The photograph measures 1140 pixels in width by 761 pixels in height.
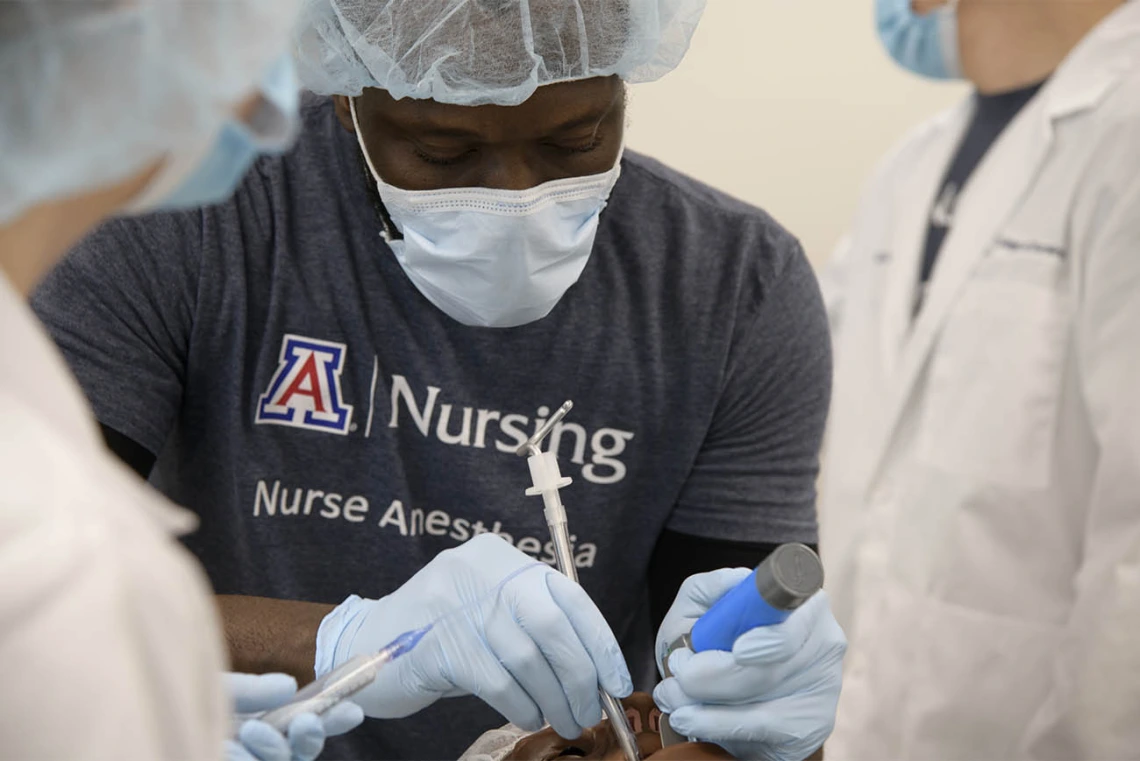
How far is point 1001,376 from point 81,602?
172 centimetres

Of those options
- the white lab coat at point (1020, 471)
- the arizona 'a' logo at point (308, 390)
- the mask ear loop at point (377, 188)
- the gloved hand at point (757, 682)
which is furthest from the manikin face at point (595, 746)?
the white lab coat at point (1020, 471)

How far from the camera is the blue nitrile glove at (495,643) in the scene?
3.03 feet

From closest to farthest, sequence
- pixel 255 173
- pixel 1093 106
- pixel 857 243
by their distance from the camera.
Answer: pixel 255 173 → pixel 1093 106 → pixel 857 243

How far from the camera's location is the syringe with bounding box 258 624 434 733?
757 millimetres

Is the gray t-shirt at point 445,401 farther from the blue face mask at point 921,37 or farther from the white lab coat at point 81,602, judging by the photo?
the blue face mask at point 921,37

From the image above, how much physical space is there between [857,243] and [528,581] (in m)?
1.72

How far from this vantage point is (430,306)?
1.17 m

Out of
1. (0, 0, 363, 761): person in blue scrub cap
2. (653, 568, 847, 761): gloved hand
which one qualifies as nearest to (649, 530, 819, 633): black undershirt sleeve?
(653, 568, 847, 761): gloved hand

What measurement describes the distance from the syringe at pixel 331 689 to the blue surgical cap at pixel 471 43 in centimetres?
47

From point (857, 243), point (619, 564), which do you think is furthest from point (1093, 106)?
point (619, 564)

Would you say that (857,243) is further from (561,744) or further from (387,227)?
(561,744)

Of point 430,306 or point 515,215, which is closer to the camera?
point 515,215

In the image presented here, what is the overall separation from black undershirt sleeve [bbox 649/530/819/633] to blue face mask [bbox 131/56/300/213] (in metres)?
0.71

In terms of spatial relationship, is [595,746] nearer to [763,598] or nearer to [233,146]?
[763,598]
